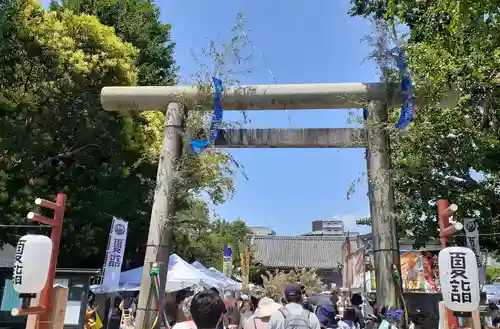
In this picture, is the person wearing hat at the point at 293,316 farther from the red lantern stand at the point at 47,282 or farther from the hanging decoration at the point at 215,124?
the hanging decoration at the point at 215,124

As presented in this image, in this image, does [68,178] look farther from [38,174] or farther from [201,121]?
[201,121]

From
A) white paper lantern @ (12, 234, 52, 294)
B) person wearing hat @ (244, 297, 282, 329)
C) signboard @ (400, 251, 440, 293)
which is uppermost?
signboard @ (400, 251, 440, 293)

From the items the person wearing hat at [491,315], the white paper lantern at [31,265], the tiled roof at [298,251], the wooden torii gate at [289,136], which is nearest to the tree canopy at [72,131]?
the wooden torii gate at [289,136]

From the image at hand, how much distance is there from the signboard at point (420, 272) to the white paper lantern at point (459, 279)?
8747 mm

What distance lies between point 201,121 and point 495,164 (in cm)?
741

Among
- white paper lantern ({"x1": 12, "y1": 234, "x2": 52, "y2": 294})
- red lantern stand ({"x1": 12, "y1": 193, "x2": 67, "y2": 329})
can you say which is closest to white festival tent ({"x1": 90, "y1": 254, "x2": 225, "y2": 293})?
red lantern stand ({"x1": 12, "y1": 193, "x2": 67, "y2": 329})

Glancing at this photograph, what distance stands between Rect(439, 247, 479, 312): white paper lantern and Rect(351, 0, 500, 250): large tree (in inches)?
106

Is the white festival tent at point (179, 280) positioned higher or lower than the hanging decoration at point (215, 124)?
lower

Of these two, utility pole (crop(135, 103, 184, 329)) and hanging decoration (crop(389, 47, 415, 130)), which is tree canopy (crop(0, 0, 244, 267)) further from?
hanging decoration (crop(389, 47, 415, 130))

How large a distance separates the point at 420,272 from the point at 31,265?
37.4ft

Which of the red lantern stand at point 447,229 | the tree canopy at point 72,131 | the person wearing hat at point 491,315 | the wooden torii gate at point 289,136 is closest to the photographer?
the red lantern stand at point 447,229

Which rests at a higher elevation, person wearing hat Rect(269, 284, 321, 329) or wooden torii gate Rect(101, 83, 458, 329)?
wooden torii gate Rect(101, 83, 458, 329)

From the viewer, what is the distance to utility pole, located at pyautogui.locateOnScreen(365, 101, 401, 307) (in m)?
6.90

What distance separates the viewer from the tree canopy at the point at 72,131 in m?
13.2
